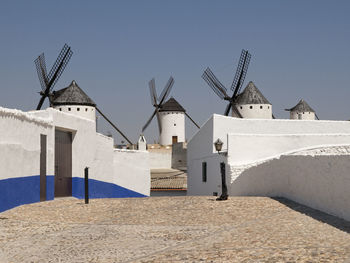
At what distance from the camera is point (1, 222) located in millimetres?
10633

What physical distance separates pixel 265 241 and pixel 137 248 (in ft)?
7.05

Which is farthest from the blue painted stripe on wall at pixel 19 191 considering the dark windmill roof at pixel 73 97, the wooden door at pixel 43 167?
the dark windmill roof at pixel 73 97

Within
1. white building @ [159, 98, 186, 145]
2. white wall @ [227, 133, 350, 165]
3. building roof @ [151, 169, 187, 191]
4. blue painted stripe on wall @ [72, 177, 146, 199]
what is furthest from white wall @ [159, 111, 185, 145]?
white wall @ [227, 133, 350, 165]

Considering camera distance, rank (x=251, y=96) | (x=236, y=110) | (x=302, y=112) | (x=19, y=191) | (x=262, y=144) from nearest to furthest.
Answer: (x=19, y=191), (x=262, y=144), (x=251, y=96), (x=236, y=110), (x=302, y=112)

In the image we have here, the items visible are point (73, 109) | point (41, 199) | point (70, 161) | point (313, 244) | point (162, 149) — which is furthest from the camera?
point (162, 149)

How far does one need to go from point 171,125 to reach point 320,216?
43.4m

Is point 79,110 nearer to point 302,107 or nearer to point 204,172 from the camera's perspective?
point 204,172

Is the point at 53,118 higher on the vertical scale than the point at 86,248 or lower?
higher

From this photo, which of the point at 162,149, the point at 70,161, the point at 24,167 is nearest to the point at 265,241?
the point at 24,167

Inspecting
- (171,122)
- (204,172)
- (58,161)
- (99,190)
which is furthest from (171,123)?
(58,161)

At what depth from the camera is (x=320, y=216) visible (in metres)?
10.5

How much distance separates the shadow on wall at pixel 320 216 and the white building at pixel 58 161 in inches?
313

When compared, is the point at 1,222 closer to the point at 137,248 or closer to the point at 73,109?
the point at 137,248

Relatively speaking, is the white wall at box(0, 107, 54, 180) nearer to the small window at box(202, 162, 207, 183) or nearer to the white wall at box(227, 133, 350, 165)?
the white wall at box(227, 133, 350, 165)
